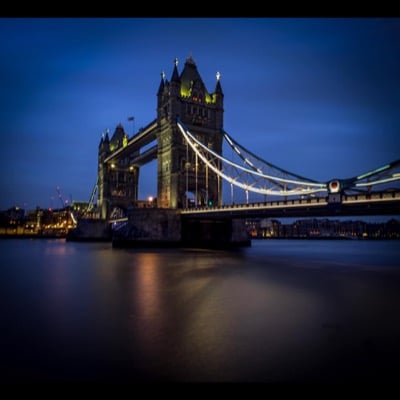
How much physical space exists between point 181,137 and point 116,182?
3104 centimetres

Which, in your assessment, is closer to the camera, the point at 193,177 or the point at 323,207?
the point at 323,207

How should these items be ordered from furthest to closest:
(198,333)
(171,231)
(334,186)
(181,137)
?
(181,137) < (171,231) < (334,186) < (198,333)

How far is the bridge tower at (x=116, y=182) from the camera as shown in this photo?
65812mm

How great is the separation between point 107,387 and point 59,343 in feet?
9.61

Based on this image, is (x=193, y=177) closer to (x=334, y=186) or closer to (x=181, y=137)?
(x=181, y=137)

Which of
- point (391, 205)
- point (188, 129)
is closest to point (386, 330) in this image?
point (391, 205)

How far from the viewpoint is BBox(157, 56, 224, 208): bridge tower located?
39750 mm

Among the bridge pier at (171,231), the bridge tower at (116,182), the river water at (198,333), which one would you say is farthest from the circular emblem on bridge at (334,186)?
the bridge tower at (116,182)

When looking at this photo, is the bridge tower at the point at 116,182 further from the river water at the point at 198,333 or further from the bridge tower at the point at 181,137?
the river water at the point at 198,333

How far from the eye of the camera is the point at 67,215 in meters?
106

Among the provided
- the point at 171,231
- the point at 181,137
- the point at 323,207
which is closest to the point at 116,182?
the point at 181,137

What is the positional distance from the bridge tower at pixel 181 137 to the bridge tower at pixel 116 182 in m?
25.4

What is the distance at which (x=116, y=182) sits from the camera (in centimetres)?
6762
